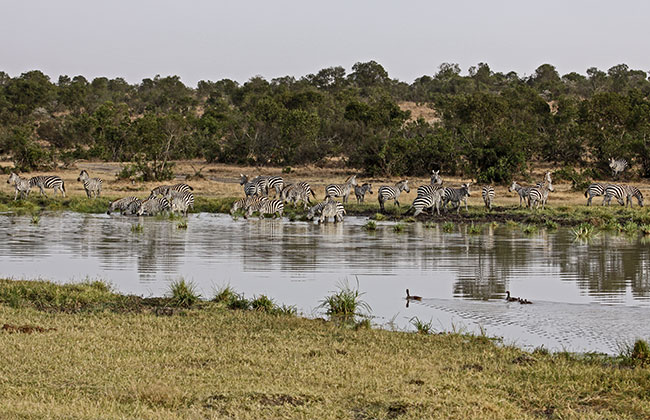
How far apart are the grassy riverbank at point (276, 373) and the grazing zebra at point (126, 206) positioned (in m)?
17.5

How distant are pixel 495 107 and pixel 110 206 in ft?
75.2

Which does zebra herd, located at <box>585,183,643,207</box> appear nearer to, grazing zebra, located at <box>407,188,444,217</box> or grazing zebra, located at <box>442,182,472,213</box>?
grazing zebra, located at <box>442,182,472,213</box>

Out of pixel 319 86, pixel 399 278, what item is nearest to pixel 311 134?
pixel 399 278

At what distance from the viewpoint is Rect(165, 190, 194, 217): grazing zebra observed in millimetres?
28172

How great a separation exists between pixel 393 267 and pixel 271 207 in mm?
11404

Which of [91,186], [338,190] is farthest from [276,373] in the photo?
[91,186]

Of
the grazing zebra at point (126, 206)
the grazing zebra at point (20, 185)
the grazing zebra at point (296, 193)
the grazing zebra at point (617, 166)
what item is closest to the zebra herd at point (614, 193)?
the grazing zebra at point (617, 166)

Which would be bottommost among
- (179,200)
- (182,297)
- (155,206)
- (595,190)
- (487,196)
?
(182,297)

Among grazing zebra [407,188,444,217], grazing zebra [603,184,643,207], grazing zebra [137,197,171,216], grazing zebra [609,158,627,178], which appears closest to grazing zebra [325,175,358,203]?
grazing zebra [407,188,444,217]

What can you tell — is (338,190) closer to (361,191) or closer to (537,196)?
(361,191)

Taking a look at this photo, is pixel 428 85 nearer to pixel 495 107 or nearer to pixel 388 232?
pixel 495 107

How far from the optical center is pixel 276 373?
25.1ft

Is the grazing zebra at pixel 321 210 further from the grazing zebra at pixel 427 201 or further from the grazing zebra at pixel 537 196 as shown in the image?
the grazing zebra at pixel 537 196

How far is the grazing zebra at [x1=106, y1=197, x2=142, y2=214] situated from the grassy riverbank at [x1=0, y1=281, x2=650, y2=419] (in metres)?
17.5
